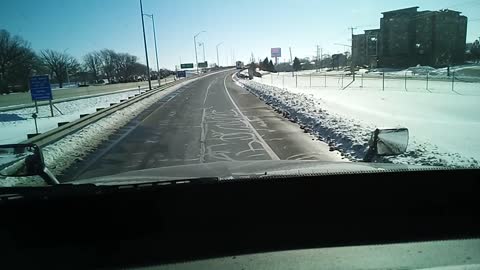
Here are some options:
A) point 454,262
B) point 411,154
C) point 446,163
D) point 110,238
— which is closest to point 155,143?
point 411,154

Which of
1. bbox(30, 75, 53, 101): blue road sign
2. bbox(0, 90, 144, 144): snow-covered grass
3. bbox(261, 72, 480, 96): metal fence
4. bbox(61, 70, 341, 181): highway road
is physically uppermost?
bbox(30, 75, 53, 101): blue road sign

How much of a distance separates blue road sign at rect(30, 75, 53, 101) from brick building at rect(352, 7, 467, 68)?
76.1 metres

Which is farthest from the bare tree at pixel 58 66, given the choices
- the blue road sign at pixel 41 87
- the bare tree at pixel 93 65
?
the blue road sign at pixel 41 87

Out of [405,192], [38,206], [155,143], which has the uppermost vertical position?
[38,206]

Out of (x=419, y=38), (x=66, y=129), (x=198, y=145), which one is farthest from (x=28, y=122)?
(x=419, y=38)

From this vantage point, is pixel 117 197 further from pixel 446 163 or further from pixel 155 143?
pixel 155 143

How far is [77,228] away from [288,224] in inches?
55.6

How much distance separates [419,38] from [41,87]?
8122 cm

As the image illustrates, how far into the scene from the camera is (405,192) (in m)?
3.01

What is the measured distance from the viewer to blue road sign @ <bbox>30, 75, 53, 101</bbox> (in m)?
24.3

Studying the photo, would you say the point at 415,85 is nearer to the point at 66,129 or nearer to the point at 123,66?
the point at 66,129

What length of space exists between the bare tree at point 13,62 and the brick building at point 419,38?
73.5 m

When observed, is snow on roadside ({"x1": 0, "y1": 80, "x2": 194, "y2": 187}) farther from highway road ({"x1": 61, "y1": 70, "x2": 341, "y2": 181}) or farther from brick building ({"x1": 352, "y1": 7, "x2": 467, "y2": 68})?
brick building ({"x1": 352, "y1": 7, "x2": 467, "y2": 68})

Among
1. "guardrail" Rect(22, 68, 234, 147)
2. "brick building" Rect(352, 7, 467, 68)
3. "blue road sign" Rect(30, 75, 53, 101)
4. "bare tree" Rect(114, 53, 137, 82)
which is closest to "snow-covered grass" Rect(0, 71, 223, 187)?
"guardrail" Rect(22, 68, 234, 147)
